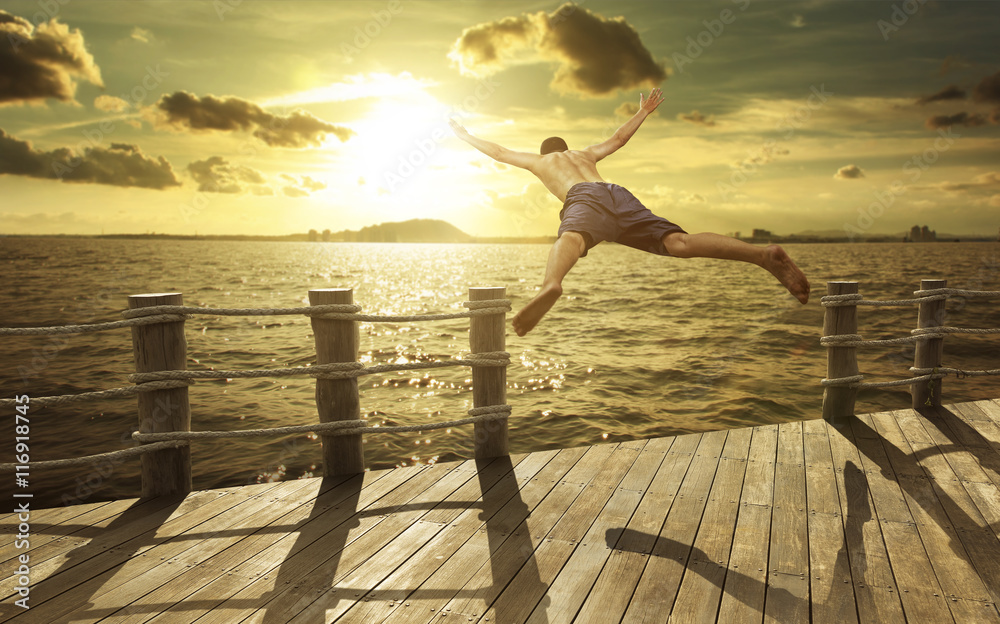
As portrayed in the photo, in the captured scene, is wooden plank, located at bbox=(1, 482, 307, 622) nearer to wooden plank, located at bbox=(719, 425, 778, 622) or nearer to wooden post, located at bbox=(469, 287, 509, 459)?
wooden post, located at bbox=(469, 287, 509, 459)

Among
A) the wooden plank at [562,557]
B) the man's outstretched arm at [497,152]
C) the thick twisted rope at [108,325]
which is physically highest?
the man's outstretched arm at [497,152]

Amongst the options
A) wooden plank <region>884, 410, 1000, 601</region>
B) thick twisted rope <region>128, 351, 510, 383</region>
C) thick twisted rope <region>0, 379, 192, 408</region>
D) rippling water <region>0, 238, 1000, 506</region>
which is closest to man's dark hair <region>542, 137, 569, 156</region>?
thick twisted rope <region>128, 351, 510, 383</region>

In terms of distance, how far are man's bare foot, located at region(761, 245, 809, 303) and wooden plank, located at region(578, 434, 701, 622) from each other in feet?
4.16

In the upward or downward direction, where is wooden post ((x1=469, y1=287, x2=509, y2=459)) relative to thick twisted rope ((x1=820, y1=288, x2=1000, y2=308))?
downward

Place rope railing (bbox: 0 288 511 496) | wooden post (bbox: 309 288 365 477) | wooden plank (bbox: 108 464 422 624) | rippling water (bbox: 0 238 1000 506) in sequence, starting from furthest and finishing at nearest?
rippling water (bbox: 0 238 1000 506)
wooden post (bbox: 309 288 365 477)
rope railing (bbox: 0 288 511 496)
wooden plank (bbox: 108 464 422 624)

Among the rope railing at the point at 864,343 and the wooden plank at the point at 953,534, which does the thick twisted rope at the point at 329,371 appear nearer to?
the wooden plank at the point at 953,534

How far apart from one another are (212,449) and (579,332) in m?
11.6

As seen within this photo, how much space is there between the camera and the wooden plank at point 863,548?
2248 millimetres

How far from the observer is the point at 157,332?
329 centimetres

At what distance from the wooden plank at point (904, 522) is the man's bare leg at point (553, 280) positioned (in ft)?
5.75

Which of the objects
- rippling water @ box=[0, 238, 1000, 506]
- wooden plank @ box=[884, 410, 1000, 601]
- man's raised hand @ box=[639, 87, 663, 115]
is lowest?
rippling water @ box=[0, 238, 1000, 506]

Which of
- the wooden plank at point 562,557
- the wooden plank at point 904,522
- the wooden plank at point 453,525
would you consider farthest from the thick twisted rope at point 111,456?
the wooden plank at point 904,522

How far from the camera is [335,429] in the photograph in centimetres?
361

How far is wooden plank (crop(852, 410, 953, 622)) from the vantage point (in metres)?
2.28
